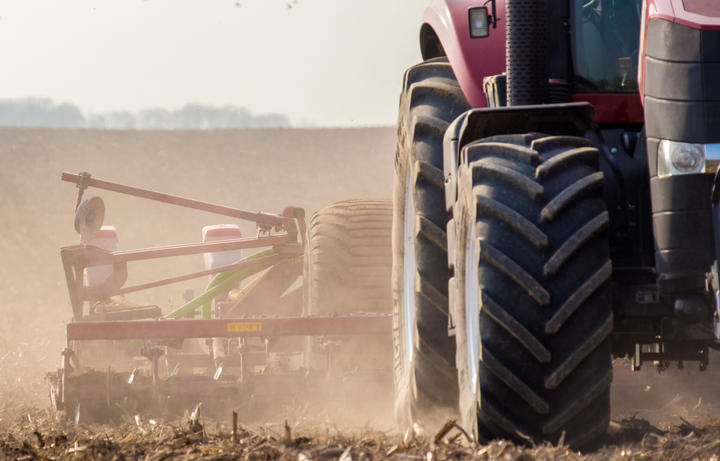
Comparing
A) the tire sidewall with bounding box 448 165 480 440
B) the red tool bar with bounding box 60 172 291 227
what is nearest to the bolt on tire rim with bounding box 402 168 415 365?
the tire sidewall with bounding box 448 165 480 440

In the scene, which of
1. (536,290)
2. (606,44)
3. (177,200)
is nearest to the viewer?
(536,290)

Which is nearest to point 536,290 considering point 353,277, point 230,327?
point 230,327

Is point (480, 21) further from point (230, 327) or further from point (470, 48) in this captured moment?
point (230, 327)

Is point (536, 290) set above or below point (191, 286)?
above

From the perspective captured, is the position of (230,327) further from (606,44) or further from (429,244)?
(606,44)

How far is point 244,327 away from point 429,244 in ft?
10.4

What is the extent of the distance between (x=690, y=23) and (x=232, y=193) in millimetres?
25082

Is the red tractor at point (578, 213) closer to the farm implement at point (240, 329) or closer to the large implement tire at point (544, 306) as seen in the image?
the large implement tire at point (544, 306)

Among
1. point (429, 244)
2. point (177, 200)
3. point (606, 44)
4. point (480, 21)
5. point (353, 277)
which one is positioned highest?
point (480, 21)

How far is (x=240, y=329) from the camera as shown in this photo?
24.0 feet

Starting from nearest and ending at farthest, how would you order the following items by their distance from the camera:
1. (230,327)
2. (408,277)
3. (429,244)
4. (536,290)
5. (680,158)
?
(536,290), (680,158), (429,244), (408,277), (230,327)

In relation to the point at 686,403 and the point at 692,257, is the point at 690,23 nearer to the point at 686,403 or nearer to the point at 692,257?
the point at 692,257

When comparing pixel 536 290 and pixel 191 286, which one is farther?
pixel 191 286

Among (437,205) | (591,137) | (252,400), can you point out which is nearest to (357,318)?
(252,400)
